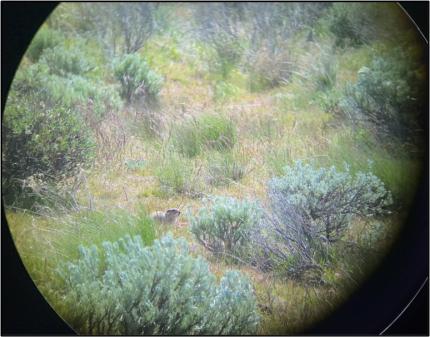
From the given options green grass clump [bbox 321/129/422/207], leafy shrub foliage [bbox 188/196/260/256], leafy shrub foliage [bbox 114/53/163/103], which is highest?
leafy shrub foliage [bbox 114/53/163/103]

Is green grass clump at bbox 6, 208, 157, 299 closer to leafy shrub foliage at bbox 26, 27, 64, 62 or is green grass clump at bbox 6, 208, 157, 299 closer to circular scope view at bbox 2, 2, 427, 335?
circular scope view at bbox 2, 2, 427, 335

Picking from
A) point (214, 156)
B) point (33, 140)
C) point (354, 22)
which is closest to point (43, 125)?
point (33, 140)

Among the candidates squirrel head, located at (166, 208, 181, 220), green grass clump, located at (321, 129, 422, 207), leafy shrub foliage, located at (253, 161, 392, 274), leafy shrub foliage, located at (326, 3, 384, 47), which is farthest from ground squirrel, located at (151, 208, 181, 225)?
leafy shrub foliage, located at (326, 3, 384, 47)

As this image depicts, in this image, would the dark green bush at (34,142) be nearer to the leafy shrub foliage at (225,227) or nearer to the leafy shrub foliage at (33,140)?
the leafy shrub foliage at (33,140)

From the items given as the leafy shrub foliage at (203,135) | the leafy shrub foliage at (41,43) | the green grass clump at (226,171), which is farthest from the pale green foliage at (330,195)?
the leafy shrub foliage at (41,43)

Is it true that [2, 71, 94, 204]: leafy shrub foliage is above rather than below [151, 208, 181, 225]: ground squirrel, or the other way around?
above

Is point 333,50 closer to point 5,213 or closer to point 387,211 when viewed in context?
point 387,211

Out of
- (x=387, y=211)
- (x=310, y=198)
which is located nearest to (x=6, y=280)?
(x=310, y=198)
